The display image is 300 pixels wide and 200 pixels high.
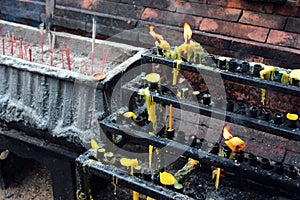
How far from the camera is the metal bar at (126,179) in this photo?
1.92m

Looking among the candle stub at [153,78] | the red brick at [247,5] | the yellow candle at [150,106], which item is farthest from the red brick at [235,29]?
the yellow candle at [150,106]

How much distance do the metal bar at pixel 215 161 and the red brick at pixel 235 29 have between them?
146 cm

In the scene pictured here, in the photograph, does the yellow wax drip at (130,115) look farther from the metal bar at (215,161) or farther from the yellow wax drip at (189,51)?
the yellow wax drip at (189,51)

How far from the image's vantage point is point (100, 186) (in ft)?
10.3

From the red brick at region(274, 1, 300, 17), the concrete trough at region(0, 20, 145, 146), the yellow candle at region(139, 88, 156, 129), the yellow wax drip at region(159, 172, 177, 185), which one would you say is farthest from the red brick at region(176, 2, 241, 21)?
the yellow wax drip at region(159, 172, 177, 185)

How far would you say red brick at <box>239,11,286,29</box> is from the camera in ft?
10.0

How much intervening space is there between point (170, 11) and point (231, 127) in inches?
44.0

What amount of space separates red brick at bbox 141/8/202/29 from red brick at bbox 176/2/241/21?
0.04 metres

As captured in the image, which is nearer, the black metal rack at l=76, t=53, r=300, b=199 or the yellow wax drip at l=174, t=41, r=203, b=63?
the black metal rack at l=76, t=53, r=300, b=199

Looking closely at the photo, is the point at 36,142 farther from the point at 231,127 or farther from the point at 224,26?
the point at 224,26

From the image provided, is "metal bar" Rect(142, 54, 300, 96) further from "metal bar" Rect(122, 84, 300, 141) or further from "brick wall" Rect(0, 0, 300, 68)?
"brick wall" Rect(0, 0, 300, 68)

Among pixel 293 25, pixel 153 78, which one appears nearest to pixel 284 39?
pixel 293 25

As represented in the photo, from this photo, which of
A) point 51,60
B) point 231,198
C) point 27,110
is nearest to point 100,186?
point 27,110

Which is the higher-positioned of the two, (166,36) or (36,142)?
(166,36)
